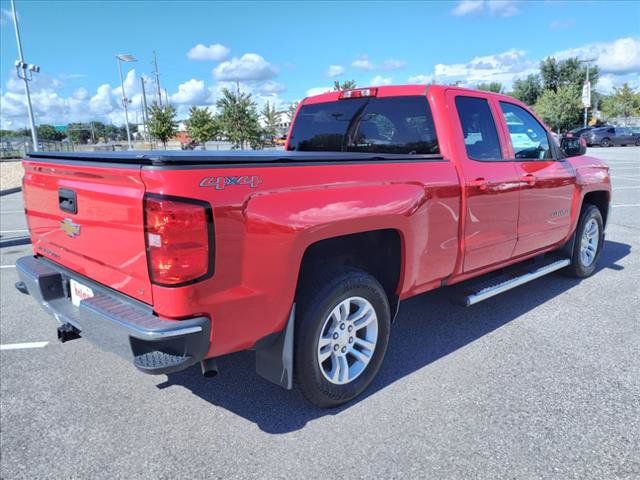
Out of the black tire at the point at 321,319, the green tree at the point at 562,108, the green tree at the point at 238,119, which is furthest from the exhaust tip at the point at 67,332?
the green tree at the point at 562,108

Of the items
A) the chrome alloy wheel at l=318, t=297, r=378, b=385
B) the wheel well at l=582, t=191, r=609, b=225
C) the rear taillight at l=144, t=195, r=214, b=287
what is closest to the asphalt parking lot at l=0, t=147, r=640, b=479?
the chrome alloy wheel at l=318, t=297, r=378, b=385

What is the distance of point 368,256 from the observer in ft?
11.0

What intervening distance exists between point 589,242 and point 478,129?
2.61 meters

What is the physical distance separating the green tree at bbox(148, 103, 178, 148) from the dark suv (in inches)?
1328

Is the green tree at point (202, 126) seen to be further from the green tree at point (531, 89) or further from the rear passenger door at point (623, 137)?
the green tree at point (531, 89)

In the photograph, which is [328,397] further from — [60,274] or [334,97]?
[334,97]

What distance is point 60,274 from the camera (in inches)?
121

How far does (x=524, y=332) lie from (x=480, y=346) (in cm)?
51

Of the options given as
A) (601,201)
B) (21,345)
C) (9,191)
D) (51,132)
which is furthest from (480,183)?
(51,132)

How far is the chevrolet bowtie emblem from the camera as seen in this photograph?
9.04 ft

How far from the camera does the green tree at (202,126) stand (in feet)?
146

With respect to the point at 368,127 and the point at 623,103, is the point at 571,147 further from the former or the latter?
the point at 623,103

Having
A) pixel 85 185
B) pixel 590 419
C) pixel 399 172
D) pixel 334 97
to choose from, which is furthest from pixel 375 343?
pixel 334 97

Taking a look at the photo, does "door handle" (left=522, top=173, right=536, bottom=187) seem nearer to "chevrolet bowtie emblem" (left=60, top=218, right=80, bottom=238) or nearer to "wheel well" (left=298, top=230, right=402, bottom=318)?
"wheel well" (left=298, top=230, right=402, bottom=318)
